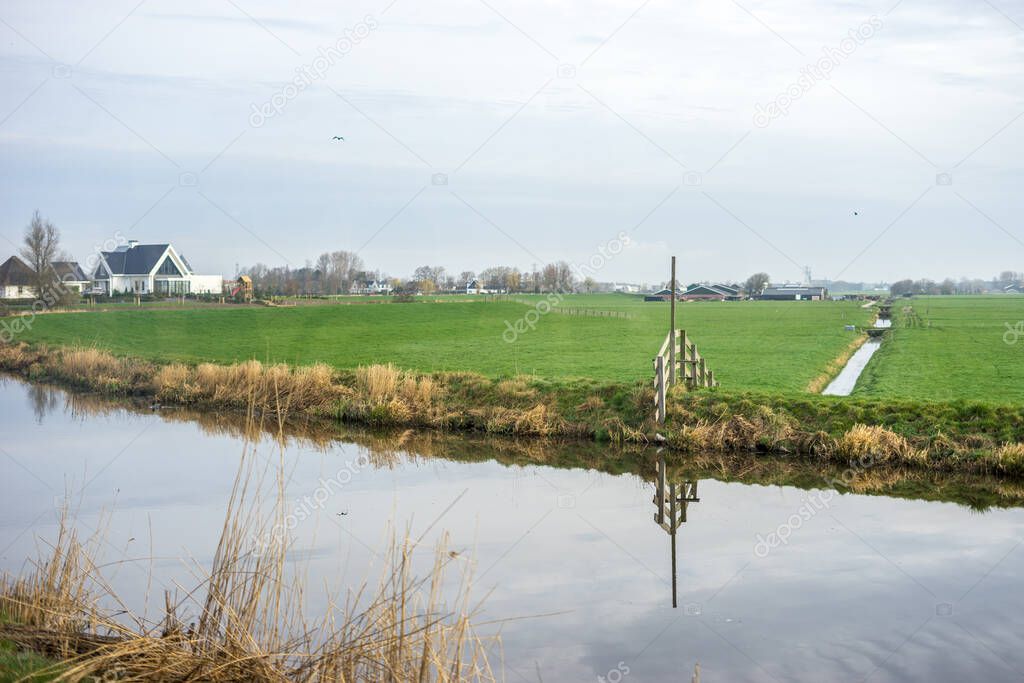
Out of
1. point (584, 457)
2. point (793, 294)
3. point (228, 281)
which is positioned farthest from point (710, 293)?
point (584, 457)

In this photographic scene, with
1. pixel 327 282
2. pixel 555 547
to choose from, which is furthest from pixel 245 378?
pixel 327 282

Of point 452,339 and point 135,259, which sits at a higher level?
point 135,259

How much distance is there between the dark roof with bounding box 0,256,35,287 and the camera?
70125 mm

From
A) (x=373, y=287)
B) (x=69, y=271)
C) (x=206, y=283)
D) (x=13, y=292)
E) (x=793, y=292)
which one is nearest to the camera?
(x=13, y=292)

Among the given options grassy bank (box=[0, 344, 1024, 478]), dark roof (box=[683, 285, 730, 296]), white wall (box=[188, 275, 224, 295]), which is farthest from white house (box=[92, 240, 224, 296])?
dark roof (box=[683, 285, 730, 296])

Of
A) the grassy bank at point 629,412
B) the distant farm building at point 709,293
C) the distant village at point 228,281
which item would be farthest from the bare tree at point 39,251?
the distant farm building at point 709,293

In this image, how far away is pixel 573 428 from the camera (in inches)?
904

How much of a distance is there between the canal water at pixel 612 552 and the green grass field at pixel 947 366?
1133 centimetres

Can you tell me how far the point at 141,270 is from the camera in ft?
275

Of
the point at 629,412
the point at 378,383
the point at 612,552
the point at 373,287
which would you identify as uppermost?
the point at 373,287

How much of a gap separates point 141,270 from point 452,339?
4485cm

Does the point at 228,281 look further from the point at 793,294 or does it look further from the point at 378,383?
the point at 793,294

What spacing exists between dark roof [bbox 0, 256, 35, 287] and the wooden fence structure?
6069 cm

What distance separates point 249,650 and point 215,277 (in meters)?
94.9
